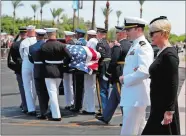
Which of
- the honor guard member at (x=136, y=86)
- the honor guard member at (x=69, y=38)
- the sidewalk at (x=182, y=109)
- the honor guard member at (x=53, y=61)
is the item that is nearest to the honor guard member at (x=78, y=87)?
the honor guard member at (x=69, y=38)

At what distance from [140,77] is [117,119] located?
13.5 feet

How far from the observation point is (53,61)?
9016 mm

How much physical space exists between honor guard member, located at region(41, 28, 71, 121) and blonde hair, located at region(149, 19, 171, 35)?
4.22 metres

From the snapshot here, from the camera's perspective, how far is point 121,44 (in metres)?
8.18

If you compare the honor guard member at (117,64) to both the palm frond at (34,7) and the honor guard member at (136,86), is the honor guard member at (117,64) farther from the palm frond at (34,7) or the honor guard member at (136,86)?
the palm frond at (34,7)

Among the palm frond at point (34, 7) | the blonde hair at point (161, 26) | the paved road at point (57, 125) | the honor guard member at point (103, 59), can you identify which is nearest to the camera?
the blonde hair at point (161, 26)

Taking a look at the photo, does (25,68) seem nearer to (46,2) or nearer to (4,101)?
(4,101)

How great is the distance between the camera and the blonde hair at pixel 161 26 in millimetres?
4797

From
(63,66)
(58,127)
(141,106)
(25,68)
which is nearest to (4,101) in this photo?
(25,68)

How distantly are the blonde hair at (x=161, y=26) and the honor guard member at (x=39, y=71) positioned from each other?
4.54 meters

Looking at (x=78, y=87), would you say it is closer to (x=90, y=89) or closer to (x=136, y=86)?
(x=90, y=89)

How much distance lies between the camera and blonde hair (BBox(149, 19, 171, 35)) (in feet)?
15.7

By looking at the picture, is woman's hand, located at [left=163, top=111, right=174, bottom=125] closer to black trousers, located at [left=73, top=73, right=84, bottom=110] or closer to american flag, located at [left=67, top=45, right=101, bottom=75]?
american flag, located at [left=67, top=45, right=101, bottom=75]

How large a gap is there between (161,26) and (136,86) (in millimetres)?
904
